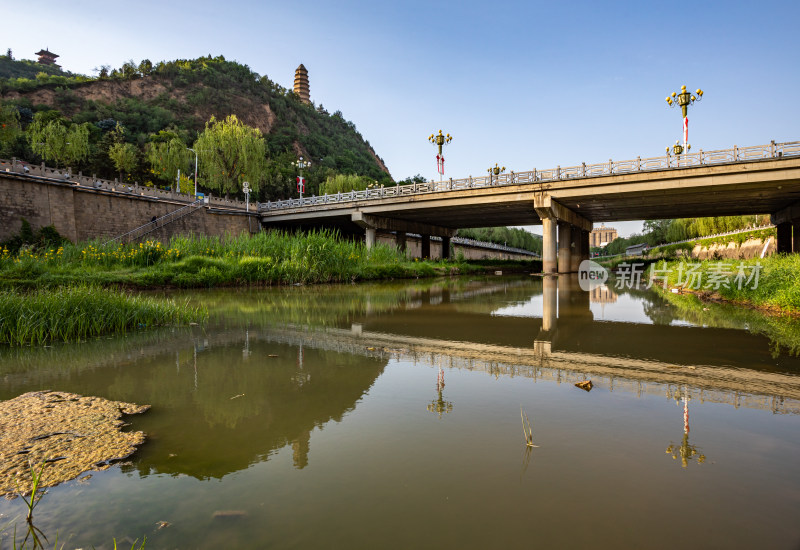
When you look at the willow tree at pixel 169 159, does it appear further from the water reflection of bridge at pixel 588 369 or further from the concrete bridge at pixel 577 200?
the water reflection of bridge at pixel 588 369

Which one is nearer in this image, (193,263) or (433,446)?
(433,446)

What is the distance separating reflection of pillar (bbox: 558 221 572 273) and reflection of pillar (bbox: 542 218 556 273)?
3.20 m

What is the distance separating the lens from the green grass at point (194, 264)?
1360cm

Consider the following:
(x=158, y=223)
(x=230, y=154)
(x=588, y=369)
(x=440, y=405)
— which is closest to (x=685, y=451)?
(x=440, y=405)

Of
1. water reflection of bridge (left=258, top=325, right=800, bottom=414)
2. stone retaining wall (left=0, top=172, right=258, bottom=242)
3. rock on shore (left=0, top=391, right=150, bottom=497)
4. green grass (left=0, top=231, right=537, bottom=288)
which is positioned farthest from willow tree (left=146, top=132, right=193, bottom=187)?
rock on shore (left=0, top=391, right=150, bottom=497)

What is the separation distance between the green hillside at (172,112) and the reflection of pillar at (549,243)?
41541 mm

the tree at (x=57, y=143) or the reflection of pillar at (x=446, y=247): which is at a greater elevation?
the tree at (x=57, y=143)

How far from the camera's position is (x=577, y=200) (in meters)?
30.6

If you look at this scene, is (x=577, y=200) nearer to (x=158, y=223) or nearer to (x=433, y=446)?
(x=433, y=446)

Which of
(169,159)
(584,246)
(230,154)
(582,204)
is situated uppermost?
(169,159)

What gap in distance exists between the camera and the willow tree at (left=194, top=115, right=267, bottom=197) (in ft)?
164

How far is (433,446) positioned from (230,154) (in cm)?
Result: 5456

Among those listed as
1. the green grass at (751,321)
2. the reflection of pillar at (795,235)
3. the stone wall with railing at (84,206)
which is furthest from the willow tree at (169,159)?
the reflection of pillar at (795,235)

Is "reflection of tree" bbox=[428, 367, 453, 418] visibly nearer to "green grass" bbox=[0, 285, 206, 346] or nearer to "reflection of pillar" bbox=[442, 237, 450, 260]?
"green grass" bbox=[0, 285, 206, 346]
